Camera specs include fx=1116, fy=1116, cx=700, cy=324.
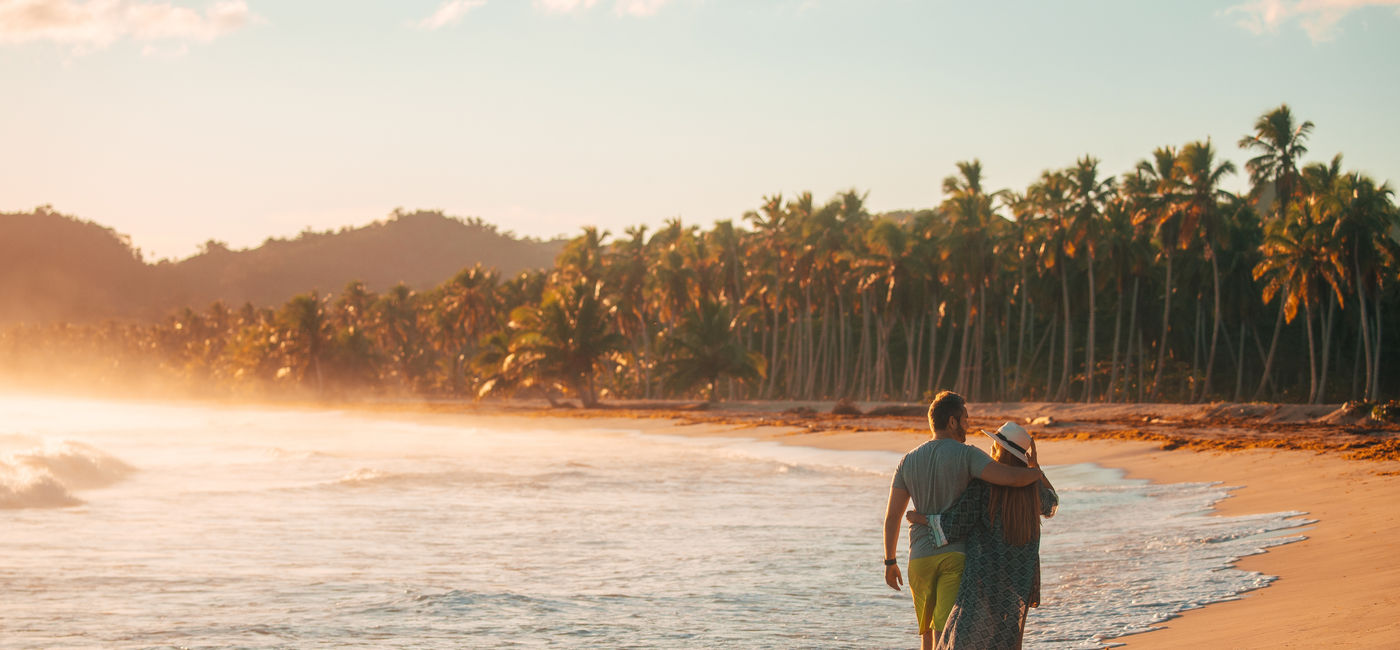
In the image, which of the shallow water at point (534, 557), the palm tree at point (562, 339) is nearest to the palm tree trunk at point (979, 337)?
the palm tree at point (562, 339)

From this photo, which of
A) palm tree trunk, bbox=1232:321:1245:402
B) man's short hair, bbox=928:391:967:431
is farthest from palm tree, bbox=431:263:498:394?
man's short hair, bbox=928:391:967:431

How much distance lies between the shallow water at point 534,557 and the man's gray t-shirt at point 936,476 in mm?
3049

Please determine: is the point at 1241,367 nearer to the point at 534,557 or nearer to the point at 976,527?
the point at 534,557

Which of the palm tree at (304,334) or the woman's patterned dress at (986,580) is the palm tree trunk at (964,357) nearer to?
the woman's patterned dress at (986,580)

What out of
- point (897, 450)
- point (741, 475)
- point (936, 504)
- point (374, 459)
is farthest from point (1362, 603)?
point (374, 459)

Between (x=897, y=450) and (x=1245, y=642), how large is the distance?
22.2m

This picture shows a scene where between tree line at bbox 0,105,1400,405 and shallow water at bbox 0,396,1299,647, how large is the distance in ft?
92.9

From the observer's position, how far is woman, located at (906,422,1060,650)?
4777 millimetres

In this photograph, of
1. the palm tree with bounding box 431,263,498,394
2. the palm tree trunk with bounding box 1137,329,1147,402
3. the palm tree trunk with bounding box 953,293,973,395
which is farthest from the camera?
the palm tree with bounding box 431,263,498,394

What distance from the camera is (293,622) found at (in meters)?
9.06

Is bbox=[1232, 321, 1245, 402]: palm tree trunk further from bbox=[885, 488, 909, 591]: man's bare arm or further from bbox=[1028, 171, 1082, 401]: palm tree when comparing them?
bbox=[885, 488, 909, 591]: man's bare arm

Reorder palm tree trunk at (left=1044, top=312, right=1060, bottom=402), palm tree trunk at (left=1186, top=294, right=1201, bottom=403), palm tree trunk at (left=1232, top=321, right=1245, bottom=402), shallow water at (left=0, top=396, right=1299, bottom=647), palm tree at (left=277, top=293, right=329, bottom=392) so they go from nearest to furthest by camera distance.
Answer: shallow water at (left=0, top=396, right=1299, bottom=647) → palm tree trunk at (left=1232, top=321, right=1245, bottom=402) → palm tree trunk at (left=1186, top=294, right=1201, bottom=403) → palm tree trunk at (left=1044, top=312, right=1060, bottom=402) → palm tree at (left=277, top=293, right=329, bottom=392)

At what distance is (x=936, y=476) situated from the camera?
4.90 meters

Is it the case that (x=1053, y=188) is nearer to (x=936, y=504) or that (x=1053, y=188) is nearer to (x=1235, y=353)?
(x=1235, y=353)
